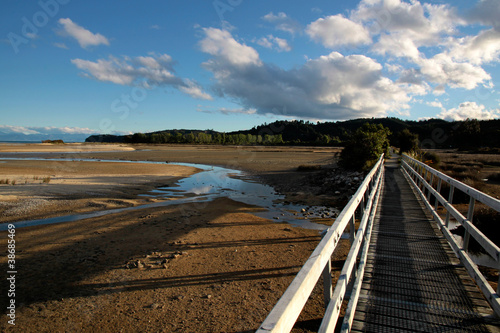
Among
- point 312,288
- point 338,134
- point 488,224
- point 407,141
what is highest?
point 338,134

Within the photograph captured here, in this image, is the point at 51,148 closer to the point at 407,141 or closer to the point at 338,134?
the point at 407,141

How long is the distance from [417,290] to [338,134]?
527 feet

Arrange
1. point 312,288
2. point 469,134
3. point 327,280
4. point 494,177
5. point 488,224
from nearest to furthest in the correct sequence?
point 312,288 < point 327,280 < point 488,224 < point 494,177 < point 469,134

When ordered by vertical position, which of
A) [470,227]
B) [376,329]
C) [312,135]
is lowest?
[376,329]

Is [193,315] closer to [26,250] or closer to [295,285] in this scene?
[295,285]

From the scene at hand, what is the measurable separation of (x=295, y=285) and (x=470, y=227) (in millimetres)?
3495

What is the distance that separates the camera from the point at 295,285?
1600 millimetres

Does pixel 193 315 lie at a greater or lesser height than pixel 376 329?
lesser

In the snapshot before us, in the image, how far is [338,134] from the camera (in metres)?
157

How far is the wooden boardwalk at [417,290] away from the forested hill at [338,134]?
8538 centimetres

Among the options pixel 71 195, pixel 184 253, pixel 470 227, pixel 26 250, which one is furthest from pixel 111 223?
pixel 470 227

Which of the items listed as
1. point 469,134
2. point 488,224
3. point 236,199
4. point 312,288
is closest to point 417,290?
point 312,288

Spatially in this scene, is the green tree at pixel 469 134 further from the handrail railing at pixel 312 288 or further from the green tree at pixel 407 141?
the handrail railing at pixel 312 288

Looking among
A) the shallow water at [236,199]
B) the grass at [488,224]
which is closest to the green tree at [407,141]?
the shallow water at [236,199]
